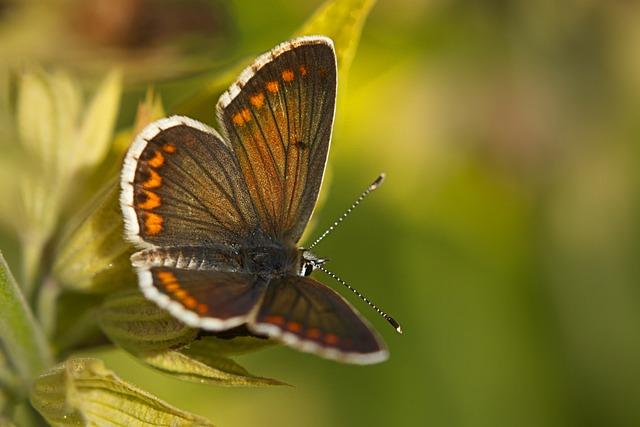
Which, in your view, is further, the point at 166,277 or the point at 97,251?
the point at 97,251

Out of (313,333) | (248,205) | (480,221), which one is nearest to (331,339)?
(313,333)

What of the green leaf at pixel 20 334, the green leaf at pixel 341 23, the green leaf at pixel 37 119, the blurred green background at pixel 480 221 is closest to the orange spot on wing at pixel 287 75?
the green leaf at pixel 341 23

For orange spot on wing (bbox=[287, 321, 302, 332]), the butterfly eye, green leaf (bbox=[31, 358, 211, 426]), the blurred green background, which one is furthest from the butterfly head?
the blurred green background

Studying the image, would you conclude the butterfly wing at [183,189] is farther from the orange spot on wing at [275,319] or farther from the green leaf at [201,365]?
the orange spot on wing at [275,319]

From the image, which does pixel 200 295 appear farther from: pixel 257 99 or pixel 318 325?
pixel 257 99

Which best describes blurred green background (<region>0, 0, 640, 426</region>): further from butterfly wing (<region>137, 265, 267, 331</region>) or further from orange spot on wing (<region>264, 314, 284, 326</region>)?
orange spot on wing (<region>264, 314, 284, 326</region>)

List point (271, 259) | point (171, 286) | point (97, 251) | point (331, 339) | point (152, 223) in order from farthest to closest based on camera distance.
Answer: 1. point (271, 259)
2. point (152, 223)
3. point (97, 251)
4. point (171, 286)
5. point (331, 339)
